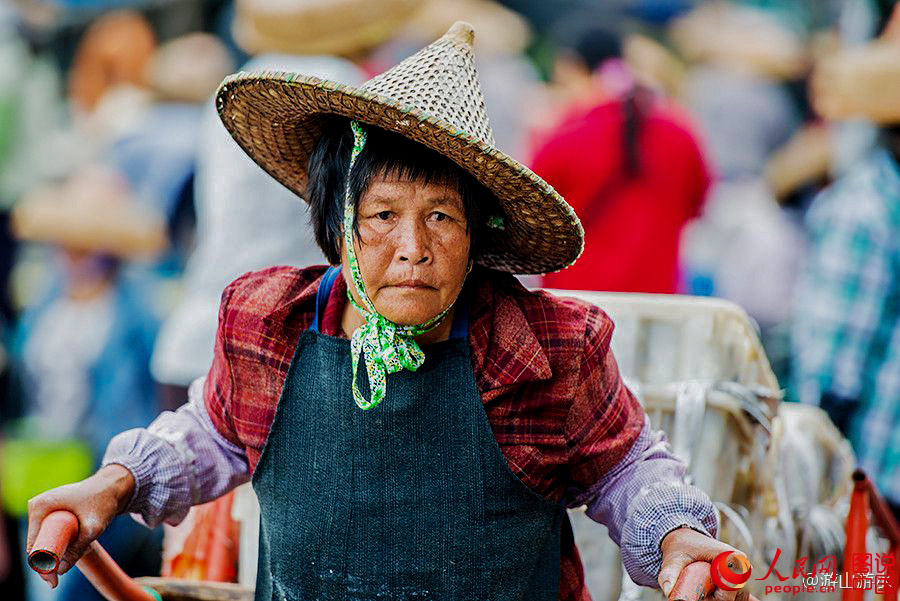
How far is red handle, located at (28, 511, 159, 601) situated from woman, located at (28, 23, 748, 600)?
3 cm

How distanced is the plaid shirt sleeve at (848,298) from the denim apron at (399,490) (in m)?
2.10

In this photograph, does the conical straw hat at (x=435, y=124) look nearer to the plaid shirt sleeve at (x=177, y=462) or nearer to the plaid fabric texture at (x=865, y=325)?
the plaid shirt sleeve at (x=177, y=462)

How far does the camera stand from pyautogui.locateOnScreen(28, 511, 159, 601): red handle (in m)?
1.79

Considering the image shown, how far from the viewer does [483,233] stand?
2143 millimetres

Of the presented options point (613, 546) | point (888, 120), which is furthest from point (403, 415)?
point (888, 120)

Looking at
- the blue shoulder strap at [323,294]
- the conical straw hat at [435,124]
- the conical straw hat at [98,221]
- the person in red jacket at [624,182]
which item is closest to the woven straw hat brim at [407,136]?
the conical straw hat at [435,124]

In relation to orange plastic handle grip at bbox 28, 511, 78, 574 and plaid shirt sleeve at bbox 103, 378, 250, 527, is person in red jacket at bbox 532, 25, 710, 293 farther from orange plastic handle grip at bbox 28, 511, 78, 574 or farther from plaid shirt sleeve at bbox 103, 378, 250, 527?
orange plastic handle grip at bbox 28, 511, 78, 574

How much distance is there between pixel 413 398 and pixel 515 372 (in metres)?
0.18

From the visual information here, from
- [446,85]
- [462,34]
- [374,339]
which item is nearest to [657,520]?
[374,339]

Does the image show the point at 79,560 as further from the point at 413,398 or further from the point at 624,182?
the point at 624,182

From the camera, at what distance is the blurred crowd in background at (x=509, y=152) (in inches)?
149

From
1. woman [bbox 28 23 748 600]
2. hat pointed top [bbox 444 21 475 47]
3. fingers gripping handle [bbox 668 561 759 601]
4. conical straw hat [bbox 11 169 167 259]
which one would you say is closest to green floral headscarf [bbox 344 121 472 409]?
woman [bbox 28 23 748 600]

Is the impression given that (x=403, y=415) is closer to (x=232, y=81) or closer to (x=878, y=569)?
(x=232, y=81)

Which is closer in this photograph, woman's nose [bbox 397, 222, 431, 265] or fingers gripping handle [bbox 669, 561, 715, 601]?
fingers gripping handle [bbox 669, 561, 715, 601]
